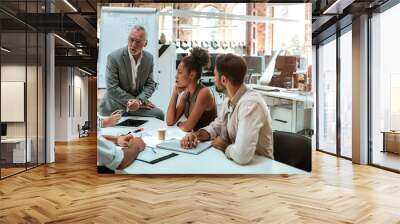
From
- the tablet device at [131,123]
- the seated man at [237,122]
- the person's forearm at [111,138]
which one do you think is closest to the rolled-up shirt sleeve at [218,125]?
the seated man at [237,122]

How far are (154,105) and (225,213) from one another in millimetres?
2762

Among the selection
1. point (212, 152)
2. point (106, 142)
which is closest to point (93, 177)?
point (106, 142)

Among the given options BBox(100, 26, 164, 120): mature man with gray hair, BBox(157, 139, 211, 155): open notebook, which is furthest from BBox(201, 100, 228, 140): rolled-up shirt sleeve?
BBox(100, 26, 164, 120): mature man with gray hair

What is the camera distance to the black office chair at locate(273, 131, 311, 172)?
6.33 meters

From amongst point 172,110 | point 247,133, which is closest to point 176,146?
point 172,110

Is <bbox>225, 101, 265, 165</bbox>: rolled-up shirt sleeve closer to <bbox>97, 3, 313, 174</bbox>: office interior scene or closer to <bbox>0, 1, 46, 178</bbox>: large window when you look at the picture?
<bbox>97, 3, 313, 174</bbox>: office interior scene

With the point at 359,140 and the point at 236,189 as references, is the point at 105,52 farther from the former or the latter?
the point at 359,140

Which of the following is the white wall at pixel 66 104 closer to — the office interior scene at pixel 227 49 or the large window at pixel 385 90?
the office interior scene at pixel 227 49

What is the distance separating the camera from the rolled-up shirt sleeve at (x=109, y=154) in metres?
6.45

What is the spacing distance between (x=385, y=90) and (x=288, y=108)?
2.46 meters

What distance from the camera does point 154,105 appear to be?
639 centimetres

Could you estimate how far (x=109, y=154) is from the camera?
6.49 m

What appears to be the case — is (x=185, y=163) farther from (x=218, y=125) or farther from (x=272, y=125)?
(x=272, y=125)

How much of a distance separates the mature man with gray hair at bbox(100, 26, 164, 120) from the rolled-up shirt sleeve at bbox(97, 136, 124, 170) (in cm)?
52
